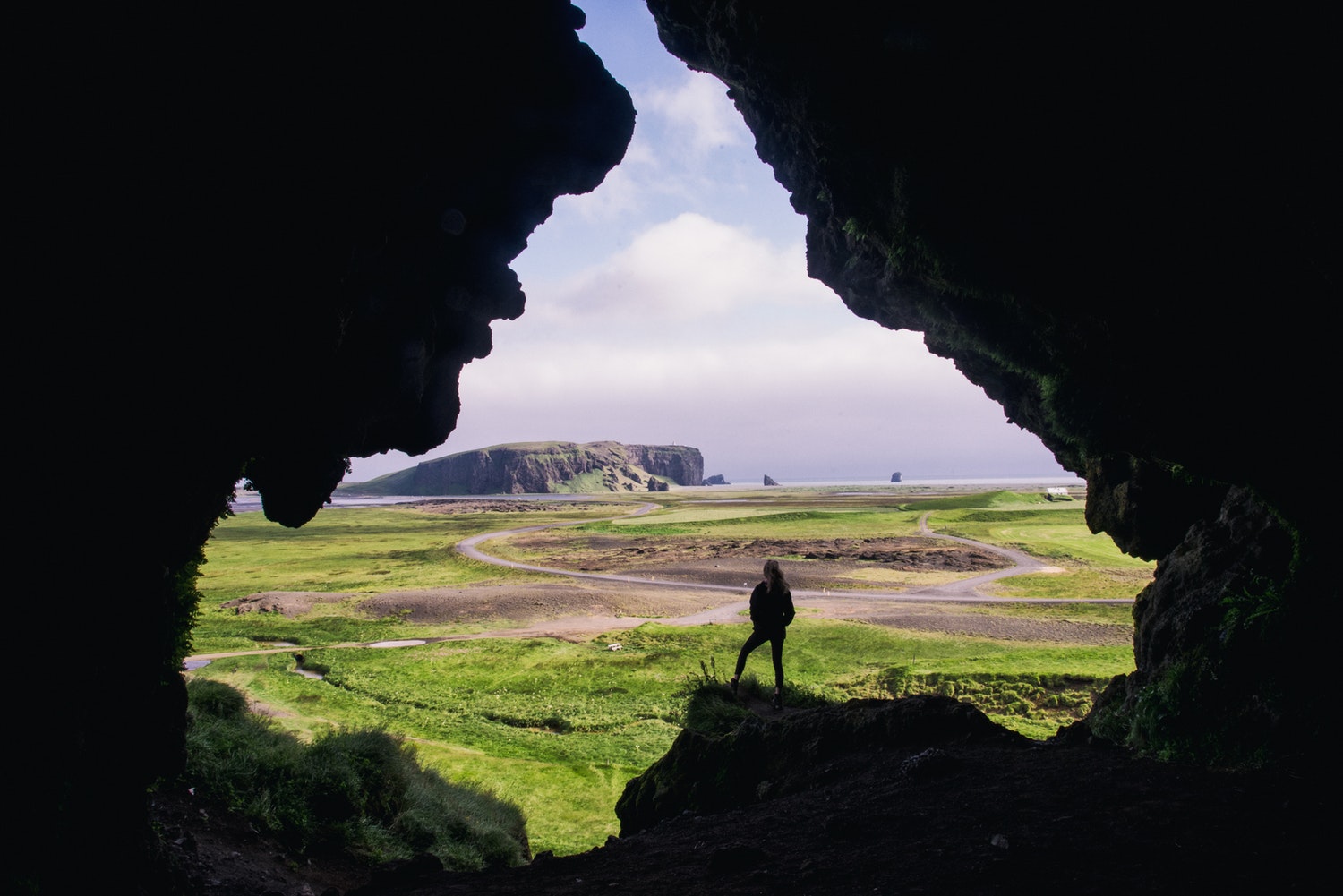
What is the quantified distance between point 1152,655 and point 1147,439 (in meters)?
2.99

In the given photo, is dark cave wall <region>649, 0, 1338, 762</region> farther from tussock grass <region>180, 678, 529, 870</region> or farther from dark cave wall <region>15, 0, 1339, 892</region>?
tussock grass <region>180, 678, 529, 870</region>

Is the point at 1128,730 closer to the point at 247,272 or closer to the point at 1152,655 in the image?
the point at 1152,655

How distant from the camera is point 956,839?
479cm

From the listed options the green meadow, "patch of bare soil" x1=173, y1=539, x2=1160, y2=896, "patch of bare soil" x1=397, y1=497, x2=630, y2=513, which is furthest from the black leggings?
"patch of bare soil" x1=397, y1=497, x2=630, y2=513

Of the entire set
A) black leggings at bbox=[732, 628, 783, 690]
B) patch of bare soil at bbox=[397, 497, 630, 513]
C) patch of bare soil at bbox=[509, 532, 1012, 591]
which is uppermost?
black leggings at bbox=[732, 628, 783, 690]

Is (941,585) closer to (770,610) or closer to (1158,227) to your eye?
(770,610)

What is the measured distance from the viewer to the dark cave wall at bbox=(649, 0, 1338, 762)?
5605 millimetres

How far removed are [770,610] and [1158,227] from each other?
27.7 ft

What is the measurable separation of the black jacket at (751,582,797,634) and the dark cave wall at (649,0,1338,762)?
5211mm

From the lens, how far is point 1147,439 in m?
8.63

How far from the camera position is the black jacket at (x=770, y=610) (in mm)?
11820

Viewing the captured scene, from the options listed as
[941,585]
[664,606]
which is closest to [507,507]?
[664,606]

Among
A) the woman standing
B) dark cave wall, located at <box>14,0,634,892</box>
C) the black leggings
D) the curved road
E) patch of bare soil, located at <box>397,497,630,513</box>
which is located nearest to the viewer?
dark cave wall, located at <box>14,0,634,892</box>

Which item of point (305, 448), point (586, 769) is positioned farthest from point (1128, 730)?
point (305, 448)
